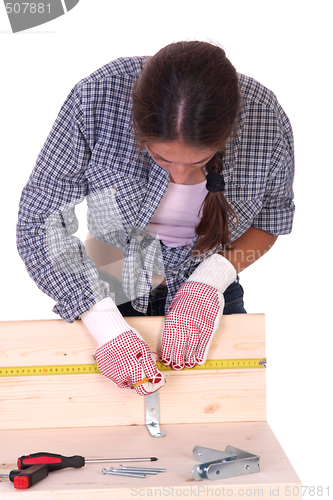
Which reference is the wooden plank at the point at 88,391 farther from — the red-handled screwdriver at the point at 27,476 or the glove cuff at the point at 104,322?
the red-handled screwdriver at the point at 27,476

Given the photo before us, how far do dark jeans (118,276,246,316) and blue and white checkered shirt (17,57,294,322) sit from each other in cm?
9

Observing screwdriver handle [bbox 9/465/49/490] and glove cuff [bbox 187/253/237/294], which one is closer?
screwdriver handle [bbox 9/465/49/490]

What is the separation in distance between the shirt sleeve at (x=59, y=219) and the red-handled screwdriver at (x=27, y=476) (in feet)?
1.23

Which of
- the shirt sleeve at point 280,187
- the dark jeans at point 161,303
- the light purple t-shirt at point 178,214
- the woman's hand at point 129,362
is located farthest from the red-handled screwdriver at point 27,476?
the shirt sleeve at point 280,187

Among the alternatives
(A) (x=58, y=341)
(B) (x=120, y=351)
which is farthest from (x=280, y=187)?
(A) (x=58, y=341)

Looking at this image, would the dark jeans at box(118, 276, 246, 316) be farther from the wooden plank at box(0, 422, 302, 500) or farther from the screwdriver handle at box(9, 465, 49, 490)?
the screwdriver handle at box(9, 465, 49, 490)

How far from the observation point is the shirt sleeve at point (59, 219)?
1.27 m

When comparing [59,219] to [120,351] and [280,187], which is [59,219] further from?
[280,187]

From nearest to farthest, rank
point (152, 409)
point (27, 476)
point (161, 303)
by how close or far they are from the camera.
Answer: point (27, 476) < point (152, 409) < point (161, 303)

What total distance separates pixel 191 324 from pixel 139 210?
33 centimetres

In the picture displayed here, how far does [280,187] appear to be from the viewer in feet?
4.73

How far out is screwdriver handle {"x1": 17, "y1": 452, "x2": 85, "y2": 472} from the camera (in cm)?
108

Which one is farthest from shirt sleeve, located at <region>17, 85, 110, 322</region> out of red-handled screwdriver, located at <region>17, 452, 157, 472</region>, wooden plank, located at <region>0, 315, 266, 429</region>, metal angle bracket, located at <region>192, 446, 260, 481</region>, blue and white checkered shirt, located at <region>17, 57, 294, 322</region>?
metal angle bracket, located at <region>192, 446, 260, 481</region>

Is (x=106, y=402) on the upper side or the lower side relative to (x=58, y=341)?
lower
